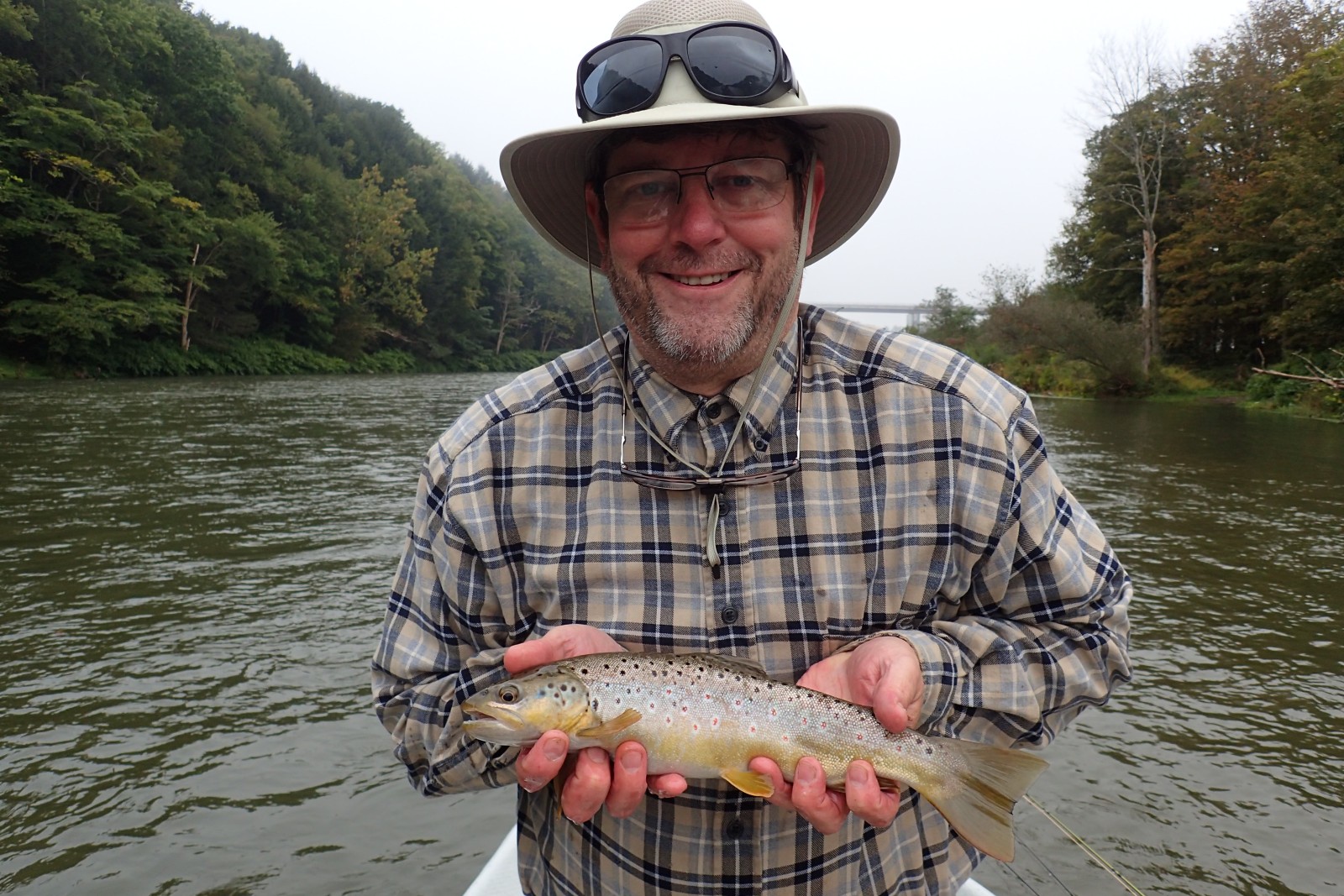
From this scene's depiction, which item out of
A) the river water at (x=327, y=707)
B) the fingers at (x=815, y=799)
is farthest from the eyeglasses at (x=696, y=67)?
the river water at (x=327, y=707)

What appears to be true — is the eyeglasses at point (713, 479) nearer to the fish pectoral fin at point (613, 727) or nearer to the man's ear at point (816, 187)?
the fish pectoral fin at point (613, 727)

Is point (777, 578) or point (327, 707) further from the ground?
point (777, 578)

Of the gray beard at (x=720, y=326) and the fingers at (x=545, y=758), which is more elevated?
the gray beard at (x=720, y=326)

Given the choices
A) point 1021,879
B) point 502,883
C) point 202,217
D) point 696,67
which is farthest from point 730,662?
point 202,217

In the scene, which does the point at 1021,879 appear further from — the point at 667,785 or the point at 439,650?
the point at 439,650

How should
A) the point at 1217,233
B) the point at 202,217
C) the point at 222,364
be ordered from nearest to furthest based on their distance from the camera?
the point at 1217,233
the point at 222,364
the point at 202,217

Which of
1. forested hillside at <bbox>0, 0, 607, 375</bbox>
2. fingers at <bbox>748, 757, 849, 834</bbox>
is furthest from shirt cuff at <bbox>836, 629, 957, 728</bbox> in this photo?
forested hillside at <bbox>0, 0, 607, 375</bbox>

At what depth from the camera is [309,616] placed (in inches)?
290

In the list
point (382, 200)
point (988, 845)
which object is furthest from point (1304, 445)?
point (382, 200)

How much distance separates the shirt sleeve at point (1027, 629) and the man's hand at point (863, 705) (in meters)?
0.07

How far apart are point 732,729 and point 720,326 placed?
93cm

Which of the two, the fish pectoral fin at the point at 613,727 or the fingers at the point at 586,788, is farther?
the fish pectoral fin at the point at 613,727

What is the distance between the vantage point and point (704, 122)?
214cm

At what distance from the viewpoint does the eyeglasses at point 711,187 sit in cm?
217
